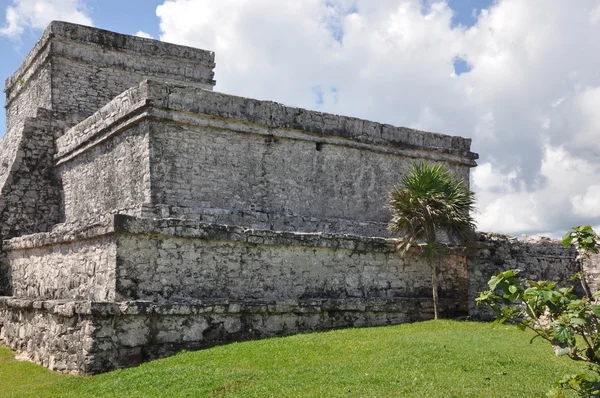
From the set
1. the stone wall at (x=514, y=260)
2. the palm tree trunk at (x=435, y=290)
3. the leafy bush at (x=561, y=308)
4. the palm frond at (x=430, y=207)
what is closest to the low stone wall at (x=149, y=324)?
the palm tree trunk at (x=435, y=290)

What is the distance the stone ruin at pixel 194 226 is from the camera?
28.5 feet

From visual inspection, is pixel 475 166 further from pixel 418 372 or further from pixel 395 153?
pixel 418 372

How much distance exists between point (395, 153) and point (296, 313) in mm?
4833

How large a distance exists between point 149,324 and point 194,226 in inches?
57.5

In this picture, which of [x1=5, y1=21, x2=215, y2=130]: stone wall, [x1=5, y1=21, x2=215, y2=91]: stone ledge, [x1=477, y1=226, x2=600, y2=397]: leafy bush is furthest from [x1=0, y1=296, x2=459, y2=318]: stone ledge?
[x1=5, y1=21, x2=215, y2=91]: stone ledge

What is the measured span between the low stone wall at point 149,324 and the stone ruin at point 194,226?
0.02m

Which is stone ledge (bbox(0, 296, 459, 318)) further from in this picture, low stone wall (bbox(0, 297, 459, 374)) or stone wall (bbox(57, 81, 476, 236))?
stone wall (bbox(57, 81, 476, 236))

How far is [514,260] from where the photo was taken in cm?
1162

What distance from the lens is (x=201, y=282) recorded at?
9.12 m

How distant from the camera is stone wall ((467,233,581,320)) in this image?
11.3 m

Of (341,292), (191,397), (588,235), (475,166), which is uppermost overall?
(475,166)

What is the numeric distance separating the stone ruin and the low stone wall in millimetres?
21

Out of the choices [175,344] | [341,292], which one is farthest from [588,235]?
[341,292]

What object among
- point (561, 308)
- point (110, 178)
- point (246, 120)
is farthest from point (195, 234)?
point (561, 308)
